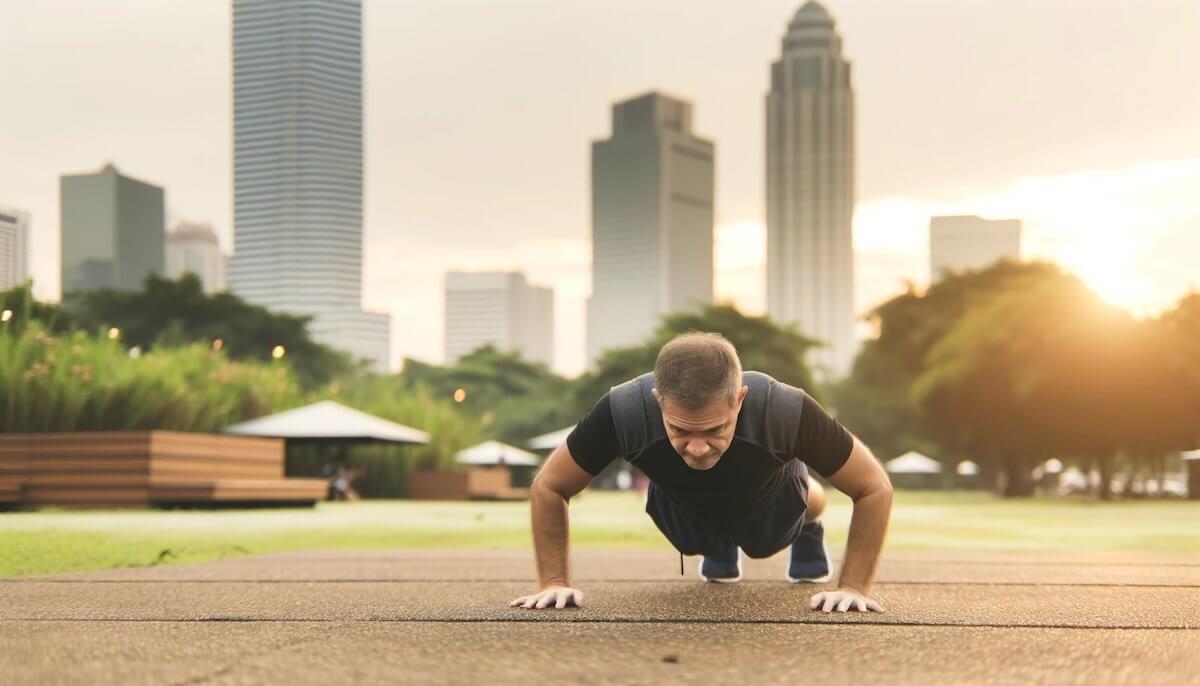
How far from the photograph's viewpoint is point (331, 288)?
480 feet

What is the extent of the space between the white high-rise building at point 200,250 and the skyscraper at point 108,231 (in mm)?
29420

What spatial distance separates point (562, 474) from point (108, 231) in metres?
119

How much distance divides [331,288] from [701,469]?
14609cm

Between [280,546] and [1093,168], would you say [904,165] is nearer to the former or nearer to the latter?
[1093,168]

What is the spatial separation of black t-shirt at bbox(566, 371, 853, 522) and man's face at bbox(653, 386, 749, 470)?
0.16 meters

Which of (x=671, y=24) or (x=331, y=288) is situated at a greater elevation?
(x=671, y=24)

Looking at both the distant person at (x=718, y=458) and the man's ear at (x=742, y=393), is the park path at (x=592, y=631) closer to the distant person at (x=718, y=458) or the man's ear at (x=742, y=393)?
the distant person at (x=718, y=458)

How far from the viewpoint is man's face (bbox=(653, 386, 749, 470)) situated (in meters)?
3.19

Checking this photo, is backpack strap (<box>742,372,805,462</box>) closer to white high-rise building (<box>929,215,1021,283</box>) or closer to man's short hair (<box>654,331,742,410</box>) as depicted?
man's short hair (<box>654,331,742,410</box>)

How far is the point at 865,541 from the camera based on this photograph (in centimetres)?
359

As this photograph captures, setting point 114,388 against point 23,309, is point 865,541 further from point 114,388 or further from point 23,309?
point 23,309

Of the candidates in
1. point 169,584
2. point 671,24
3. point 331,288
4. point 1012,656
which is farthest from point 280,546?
point 331,288

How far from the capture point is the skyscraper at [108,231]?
115 meters

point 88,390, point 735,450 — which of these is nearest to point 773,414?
point 735,450
